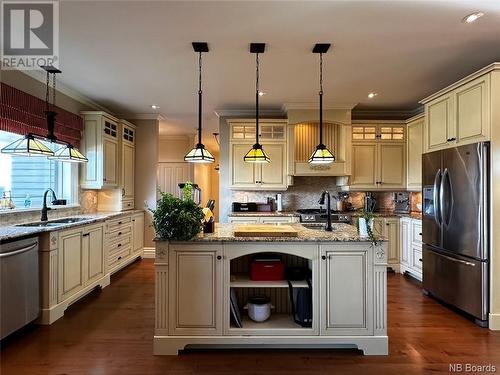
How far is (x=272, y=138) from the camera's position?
524 cm

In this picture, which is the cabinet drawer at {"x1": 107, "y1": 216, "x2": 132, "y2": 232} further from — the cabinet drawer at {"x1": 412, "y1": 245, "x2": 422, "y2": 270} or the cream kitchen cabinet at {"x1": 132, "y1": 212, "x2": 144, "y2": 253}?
the cabinet drawer at {"x1": 412, "y1": 245, "x2": 422, "y2": 270}

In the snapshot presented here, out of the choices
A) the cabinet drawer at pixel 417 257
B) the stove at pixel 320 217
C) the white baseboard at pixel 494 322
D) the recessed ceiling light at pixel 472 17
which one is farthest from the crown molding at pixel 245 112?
the white baseboard at pixel 494 322

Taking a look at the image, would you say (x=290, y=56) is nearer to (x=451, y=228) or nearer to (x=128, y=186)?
(x=451, y=228)

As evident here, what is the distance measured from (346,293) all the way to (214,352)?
3.82 feet

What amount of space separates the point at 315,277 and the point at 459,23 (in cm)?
241

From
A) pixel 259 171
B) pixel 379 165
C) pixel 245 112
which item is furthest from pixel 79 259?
pixel 379 165

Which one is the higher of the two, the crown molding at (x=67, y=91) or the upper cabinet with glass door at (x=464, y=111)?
the crown molding at (x=67, y=91)

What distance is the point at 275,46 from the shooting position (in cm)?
302

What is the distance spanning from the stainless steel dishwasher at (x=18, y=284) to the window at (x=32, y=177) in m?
1.17

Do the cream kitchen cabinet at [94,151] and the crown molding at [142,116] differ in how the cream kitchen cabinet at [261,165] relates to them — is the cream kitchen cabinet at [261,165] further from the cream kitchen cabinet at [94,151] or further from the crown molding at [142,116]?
the cream kitchen cabinet at [94,151]

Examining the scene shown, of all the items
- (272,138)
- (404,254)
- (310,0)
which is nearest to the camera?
(310,0)

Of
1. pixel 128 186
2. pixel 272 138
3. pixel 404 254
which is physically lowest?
pixel 404 254

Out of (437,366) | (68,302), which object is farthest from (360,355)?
(68,302)

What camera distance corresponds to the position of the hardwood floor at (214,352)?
7.49ft
